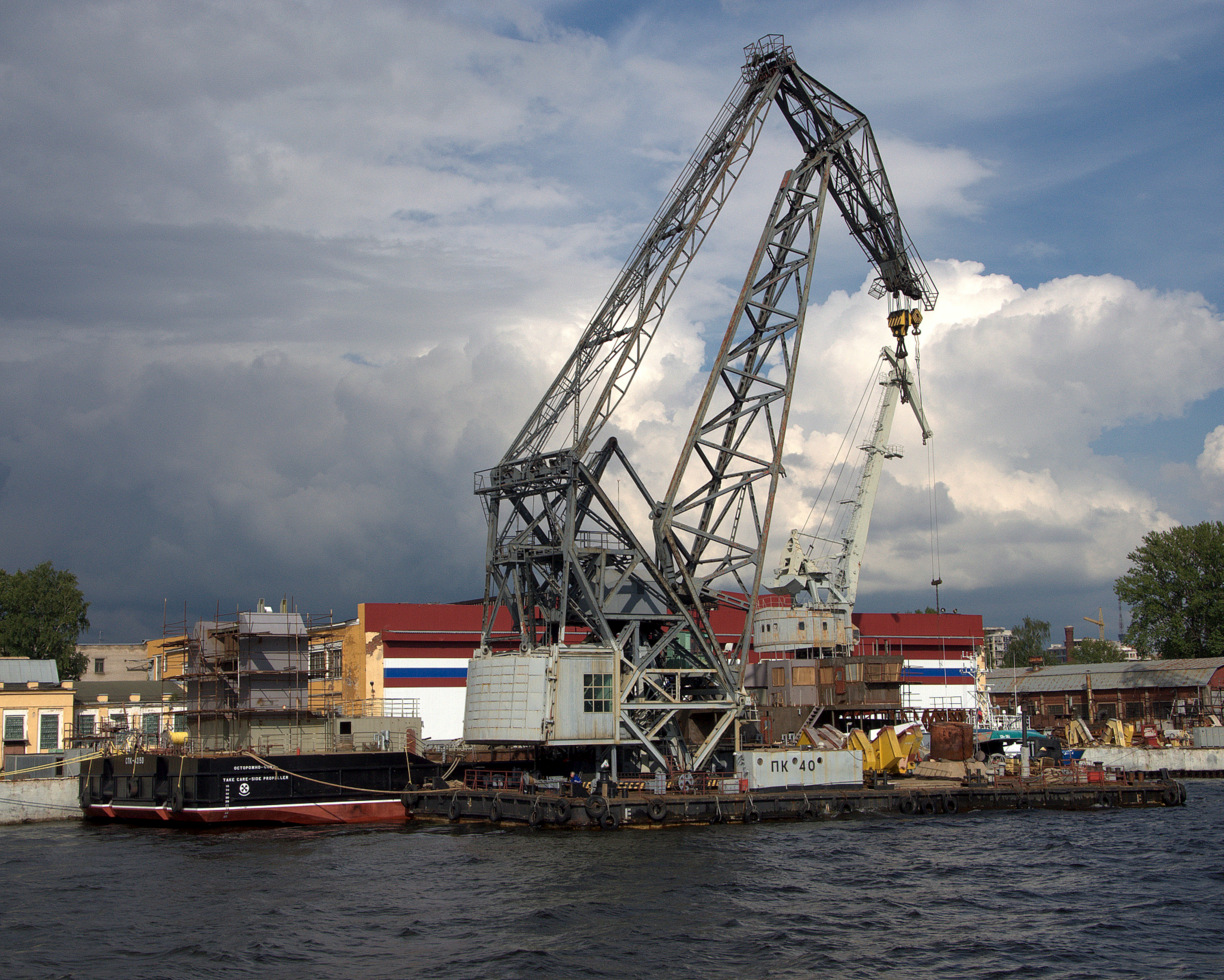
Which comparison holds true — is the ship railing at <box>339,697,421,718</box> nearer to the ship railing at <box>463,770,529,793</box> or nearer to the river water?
the ship railing at <box>463,770,529,793</box>

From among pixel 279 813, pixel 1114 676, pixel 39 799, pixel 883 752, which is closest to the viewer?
pixel 279 813

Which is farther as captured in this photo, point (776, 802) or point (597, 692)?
point (597, 692)

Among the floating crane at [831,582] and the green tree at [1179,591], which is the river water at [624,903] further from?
the green tree at [1179,591]

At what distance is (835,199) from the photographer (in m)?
58.1

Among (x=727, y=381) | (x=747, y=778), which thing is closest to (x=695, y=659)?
(x=747, y=778)

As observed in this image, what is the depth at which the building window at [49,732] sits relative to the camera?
56.7m

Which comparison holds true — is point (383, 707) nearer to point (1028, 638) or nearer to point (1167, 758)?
point (1167, 758)

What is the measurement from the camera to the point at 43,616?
87125 mm

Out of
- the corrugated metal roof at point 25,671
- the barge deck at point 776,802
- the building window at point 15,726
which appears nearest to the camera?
the barge deck at point 776,802

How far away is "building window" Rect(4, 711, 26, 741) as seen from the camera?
55.9 m

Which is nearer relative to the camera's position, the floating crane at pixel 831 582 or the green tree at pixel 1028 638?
the floating crane at pixel 831 582

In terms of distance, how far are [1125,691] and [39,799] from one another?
83727 mm

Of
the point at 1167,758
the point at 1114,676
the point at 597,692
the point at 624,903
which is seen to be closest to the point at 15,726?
the point at 597,692

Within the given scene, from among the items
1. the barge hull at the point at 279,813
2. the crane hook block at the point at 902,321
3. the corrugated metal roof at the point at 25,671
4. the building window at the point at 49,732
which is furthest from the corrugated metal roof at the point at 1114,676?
the corrugated metal roof at the point at 25,671
